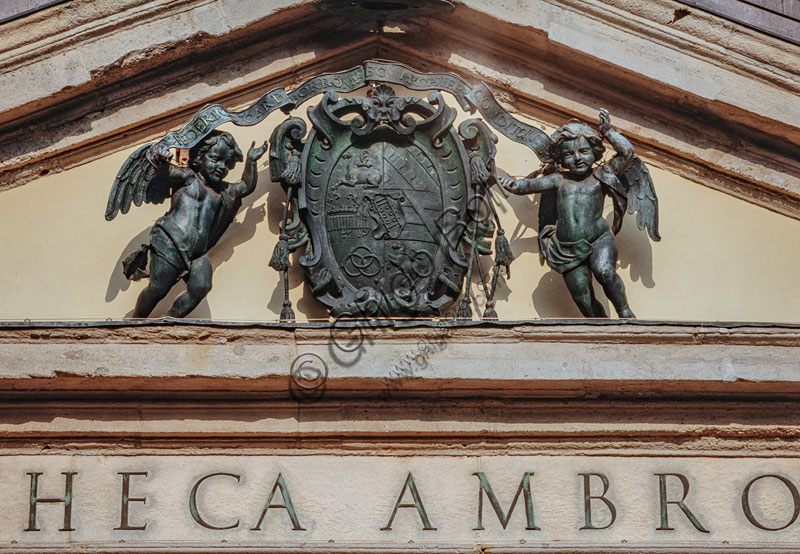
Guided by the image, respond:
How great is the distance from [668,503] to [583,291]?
35.1 inches

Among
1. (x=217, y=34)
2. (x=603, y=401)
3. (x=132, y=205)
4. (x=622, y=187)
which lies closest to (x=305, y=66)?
(x=217, y=34)

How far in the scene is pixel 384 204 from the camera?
7.17 meters

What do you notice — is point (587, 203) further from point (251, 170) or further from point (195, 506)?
point (195, 506)

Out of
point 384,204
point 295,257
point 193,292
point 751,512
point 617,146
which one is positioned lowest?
point 751,512

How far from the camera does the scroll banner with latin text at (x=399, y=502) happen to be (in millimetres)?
6828

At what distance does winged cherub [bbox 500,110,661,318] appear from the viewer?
23.4 feet

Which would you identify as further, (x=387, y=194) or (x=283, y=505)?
(x=387, y=194)

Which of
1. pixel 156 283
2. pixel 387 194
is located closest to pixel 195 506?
pixel 156 283

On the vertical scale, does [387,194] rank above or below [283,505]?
above

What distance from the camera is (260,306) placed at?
728 centimetres

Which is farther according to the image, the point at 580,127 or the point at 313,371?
the point at 580,127

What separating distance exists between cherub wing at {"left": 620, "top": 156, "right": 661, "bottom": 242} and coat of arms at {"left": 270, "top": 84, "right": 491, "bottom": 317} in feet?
1.95

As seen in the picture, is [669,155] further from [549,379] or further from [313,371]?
[313,371]

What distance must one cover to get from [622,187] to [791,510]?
1.44 m
